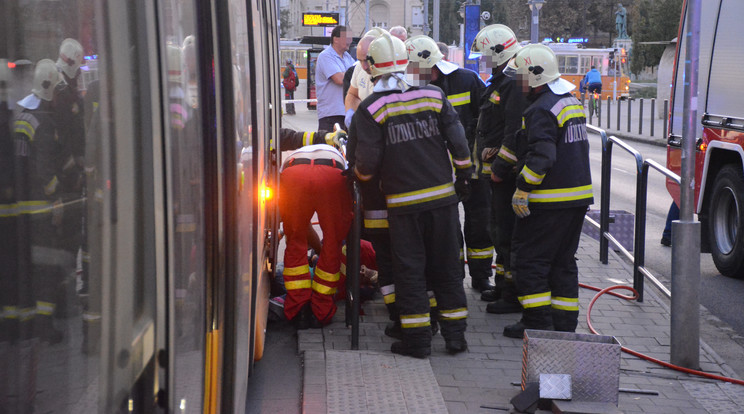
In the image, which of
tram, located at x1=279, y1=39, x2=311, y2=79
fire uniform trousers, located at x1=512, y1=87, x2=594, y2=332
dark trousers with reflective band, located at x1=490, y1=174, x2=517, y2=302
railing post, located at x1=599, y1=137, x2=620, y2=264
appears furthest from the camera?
tram, located at x1=279, y1=39, x2=311, y2=79

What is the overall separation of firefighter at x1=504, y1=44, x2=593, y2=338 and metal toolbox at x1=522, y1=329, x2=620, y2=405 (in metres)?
1.05

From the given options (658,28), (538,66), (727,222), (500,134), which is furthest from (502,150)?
(658,28)

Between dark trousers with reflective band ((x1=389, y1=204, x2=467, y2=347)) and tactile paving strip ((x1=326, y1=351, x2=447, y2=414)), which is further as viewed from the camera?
dark trousers with reflective band ((x1=389, y1=204, x2=467, y2=347))

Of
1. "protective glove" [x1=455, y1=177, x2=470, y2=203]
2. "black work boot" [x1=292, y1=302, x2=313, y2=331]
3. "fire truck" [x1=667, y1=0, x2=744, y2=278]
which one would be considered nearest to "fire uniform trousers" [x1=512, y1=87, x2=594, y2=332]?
"protective glove" [x1=455, y1=177, x2=470, y2=203]

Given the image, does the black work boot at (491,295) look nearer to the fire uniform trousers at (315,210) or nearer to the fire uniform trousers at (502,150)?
the fire uniform trousers at (502,150)

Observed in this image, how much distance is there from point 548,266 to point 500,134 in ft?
4.08

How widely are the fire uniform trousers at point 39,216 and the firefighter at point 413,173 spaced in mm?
4113

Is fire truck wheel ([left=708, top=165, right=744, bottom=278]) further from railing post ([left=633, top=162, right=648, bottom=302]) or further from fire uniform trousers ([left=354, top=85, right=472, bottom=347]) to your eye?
fire uniform trousers ([left=354, top=85, right=472, bottom=347])

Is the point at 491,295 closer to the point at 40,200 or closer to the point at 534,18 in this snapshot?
the point at 40,200

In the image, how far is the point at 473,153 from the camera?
7152 millimetres

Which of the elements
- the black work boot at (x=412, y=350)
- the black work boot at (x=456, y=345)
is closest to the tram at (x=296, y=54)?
the black work boot at (x=456, y=345)

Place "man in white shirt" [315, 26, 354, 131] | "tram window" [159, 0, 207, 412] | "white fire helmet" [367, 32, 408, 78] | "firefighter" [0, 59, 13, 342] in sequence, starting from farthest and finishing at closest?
"man in white shirt" [315, 26, 354, 131]
"white fire helmet" [367, 32, 408, 78]
"tram window" [159, 0, 207, 412]
"firefighter" [0, 59, 13, 342]

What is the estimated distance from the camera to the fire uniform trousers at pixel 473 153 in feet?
23.1

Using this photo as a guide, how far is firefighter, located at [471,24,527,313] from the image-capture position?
6.29 meters
